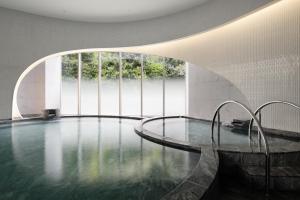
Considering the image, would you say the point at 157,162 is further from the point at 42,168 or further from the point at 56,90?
the point at 56,90

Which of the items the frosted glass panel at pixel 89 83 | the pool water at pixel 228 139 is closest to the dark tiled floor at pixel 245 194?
the pool water at pixel 228 139

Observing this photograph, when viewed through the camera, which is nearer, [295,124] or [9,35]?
[295,124]

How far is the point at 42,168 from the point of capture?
2588 millimetres

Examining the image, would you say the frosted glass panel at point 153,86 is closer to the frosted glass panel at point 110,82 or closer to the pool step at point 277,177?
the frosted glass panel at point 110,82

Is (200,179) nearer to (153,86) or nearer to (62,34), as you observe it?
(153,86)

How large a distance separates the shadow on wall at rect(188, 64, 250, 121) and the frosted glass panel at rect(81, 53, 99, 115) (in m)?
4.34

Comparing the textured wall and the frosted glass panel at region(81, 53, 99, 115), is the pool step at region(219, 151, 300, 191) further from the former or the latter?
the frosted glass panel at region(81, 53, 99, 115)

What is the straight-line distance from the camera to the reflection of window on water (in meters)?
8.88

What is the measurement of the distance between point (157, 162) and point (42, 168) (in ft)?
4.72

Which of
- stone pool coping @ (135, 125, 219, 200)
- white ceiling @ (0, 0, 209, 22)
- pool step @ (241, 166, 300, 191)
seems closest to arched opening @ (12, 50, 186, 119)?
white ceiling @ (0, 0, 209, 22)

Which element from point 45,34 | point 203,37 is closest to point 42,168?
point 203,37

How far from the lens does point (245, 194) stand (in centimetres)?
208

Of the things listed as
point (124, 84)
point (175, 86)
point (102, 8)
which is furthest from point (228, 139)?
point (124, 84)

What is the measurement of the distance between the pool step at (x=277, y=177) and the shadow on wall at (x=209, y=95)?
3.41 m
